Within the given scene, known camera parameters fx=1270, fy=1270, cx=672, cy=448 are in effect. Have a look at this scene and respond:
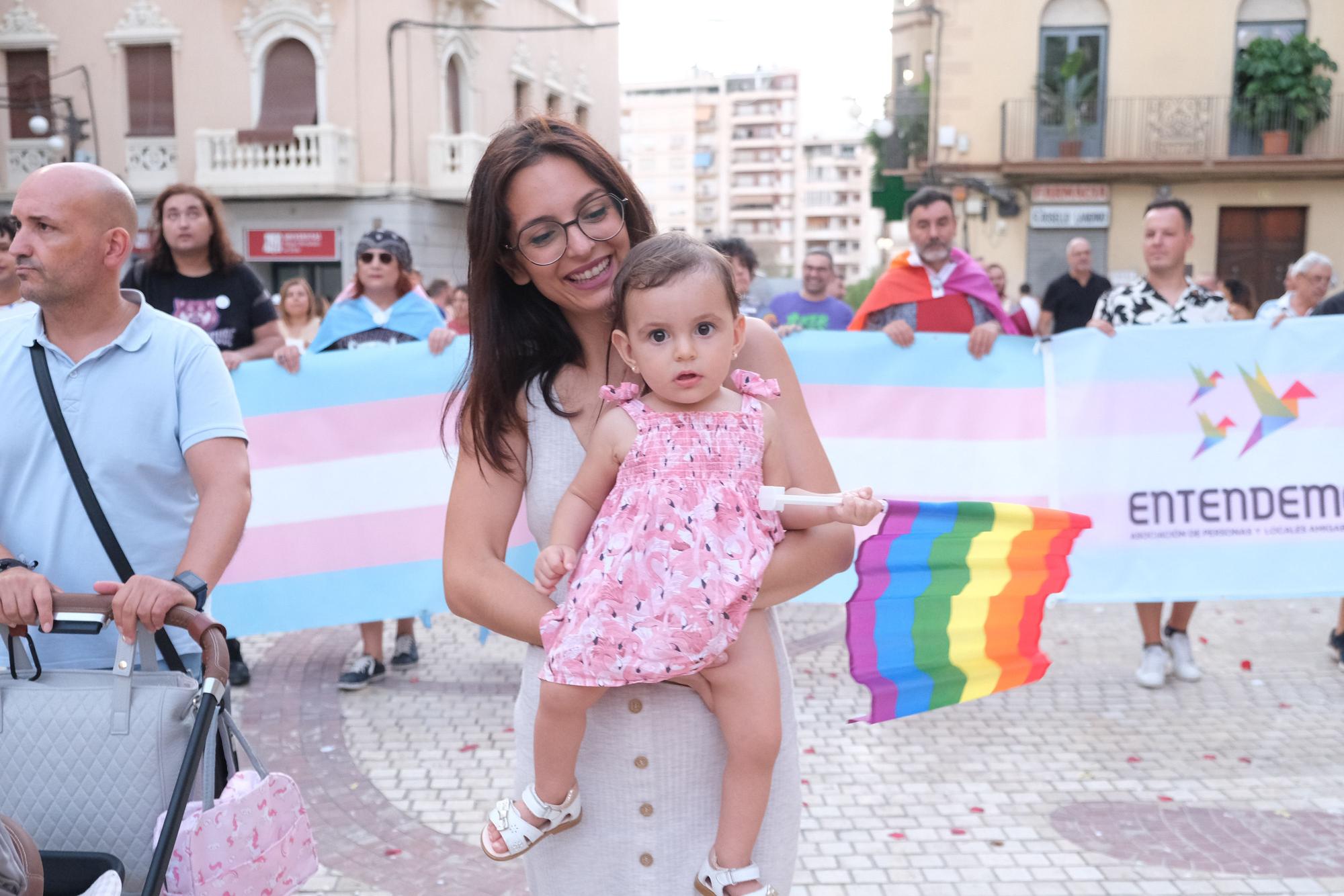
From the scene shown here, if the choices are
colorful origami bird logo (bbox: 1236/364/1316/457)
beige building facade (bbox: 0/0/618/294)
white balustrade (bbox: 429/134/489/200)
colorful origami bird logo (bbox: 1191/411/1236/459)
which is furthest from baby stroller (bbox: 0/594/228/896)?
white balustrade (bbox: 429/134/489/200)

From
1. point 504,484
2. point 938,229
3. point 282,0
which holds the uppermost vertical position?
point 282,0

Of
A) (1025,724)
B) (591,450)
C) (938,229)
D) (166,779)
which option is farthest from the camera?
(938,229)

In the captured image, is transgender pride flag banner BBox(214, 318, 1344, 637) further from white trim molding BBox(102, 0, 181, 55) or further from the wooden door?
white trim molding BBox(102, 0, 181, 55)

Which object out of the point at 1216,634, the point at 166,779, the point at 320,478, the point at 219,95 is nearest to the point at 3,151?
the point at 219,95

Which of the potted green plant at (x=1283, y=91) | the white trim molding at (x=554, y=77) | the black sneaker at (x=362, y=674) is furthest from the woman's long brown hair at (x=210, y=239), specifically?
the white trim molding at (x=554, y=77)

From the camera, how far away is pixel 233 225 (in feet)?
87.1

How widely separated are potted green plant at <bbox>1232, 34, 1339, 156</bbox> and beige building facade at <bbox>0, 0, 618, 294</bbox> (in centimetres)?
1529

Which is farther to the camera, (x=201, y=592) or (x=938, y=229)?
(x=938, y=229)

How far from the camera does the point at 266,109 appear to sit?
26.3 meters

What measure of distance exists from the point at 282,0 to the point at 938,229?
2252 centimetres

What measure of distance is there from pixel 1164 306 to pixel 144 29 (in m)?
25.2

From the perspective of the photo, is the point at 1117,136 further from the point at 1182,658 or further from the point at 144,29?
the point at 1182,658

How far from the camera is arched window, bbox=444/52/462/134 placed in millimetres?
27828

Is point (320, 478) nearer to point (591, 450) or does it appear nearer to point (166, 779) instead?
point (166, 779)
